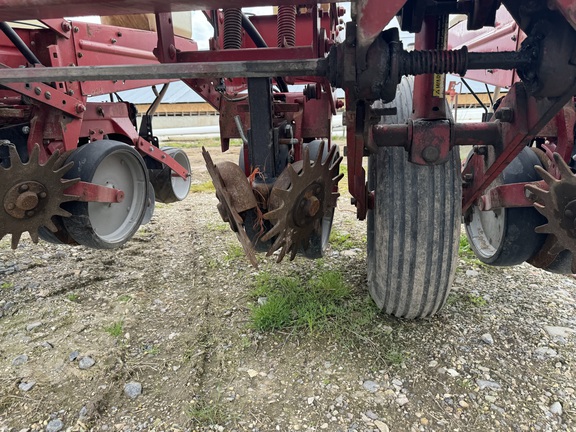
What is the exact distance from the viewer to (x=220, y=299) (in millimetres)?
2385

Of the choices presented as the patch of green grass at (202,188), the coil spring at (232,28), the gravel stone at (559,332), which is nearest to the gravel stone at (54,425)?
the coil spring at (232,28)

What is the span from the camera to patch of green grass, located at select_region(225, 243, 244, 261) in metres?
2.99

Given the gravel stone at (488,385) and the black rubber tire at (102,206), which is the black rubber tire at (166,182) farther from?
the gravel stone at (488,385)

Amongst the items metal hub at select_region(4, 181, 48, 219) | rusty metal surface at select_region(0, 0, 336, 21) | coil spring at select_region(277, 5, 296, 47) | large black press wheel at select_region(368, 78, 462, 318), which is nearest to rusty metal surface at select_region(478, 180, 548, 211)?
large black press wheel at select_region(368, 78, 462, 318)

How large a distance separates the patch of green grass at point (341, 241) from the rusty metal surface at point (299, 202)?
1468 mm

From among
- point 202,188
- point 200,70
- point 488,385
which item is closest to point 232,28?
point 200,70

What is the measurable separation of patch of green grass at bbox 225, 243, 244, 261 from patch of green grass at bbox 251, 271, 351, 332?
1.38 ft

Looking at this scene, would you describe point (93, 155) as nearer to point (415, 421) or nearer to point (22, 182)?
point (22, 182)

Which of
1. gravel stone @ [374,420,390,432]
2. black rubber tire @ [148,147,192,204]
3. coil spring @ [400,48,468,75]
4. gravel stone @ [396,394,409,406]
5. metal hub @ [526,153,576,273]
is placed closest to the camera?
coil spring @ [400,48,468,75]

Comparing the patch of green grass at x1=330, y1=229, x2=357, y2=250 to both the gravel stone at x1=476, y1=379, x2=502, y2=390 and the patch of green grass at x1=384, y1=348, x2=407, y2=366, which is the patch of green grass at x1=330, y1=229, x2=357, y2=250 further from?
the gravel stone at x1=476, y1=379, x2=502, y2=390

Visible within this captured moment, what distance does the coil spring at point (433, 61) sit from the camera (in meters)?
1.17

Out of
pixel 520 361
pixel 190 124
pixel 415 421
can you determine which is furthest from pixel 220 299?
pixel 190 124

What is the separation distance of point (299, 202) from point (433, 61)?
2.08 feet

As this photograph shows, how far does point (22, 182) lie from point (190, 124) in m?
15.5
